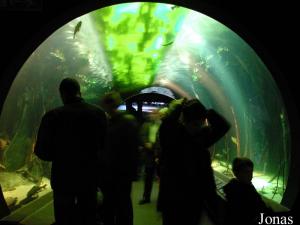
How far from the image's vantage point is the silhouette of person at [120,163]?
4.85m

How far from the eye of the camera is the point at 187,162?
372 centimetres

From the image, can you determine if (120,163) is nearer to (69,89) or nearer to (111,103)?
(111,103)

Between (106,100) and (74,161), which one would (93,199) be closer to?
(74,161)

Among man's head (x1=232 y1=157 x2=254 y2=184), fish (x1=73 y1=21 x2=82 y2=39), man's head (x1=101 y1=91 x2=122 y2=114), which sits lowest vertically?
man's head (x1=232 y1=157 x2=254 y2=184)

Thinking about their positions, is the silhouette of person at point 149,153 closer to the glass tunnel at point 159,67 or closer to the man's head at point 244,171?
the glass tunnel at point 159,67

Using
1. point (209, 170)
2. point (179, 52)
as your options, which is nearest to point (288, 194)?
point (209, 170)

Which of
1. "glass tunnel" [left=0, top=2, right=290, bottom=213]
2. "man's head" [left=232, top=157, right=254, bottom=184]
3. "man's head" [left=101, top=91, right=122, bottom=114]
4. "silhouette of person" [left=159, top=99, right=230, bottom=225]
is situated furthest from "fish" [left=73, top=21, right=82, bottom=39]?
"man's head" [left=232, top=157, right=254, bottom=184]

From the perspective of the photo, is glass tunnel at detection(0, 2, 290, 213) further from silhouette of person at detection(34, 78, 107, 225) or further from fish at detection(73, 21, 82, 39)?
silhouette of person at detection(34, 78, 107, 225)

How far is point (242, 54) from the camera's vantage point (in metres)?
7.43

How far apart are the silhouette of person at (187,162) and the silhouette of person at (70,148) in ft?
2.77

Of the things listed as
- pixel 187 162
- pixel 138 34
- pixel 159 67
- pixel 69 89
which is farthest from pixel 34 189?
pixel 159 67

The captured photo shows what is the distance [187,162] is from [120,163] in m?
1.36

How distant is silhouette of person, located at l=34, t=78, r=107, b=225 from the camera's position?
404 cm

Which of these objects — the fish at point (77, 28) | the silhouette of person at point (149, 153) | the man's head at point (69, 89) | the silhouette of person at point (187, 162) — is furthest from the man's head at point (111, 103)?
the fish at point (77, 28)
